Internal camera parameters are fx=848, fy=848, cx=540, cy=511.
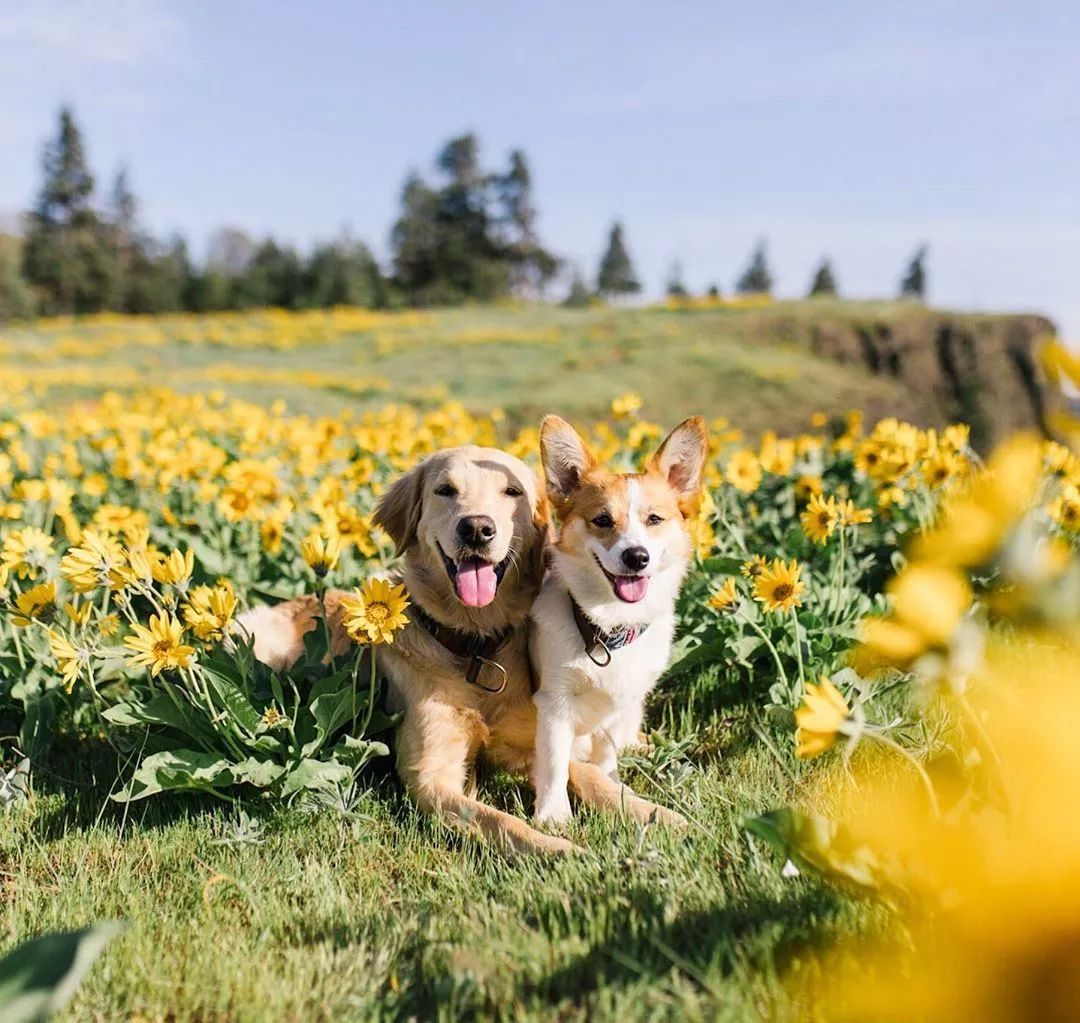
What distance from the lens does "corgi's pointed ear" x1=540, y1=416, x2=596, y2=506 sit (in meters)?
3.11

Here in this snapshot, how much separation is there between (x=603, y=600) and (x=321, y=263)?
5450cm

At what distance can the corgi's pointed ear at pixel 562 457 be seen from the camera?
311cm

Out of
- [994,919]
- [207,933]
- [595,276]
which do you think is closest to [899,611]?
[994,919]

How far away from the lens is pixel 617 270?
65000mm

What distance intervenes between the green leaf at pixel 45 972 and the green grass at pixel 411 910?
22.0 inches

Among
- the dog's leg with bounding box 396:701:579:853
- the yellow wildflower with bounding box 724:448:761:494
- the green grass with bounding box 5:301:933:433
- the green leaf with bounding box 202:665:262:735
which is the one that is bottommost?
the green grass with bounding box 5:301:933:433

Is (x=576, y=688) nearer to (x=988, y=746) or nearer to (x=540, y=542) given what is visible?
(x=540, y=542)

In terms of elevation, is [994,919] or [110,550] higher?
[994,919]

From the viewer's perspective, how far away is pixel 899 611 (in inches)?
51.4

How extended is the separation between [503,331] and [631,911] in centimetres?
2906

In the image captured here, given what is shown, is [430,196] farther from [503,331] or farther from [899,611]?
[899,611]

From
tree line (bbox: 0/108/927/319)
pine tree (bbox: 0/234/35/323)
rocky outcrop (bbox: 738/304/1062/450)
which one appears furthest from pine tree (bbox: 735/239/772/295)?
pine tree (bbox: 0/234/35/323)

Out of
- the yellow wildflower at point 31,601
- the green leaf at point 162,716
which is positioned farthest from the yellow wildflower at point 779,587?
the yellow wildflower at point 31,601

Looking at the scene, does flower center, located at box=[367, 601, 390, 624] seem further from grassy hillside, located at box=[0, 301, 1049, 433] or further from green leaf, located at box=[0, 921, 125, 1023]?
grassy hillside, located at box=[0, 301, 1049, 433]
